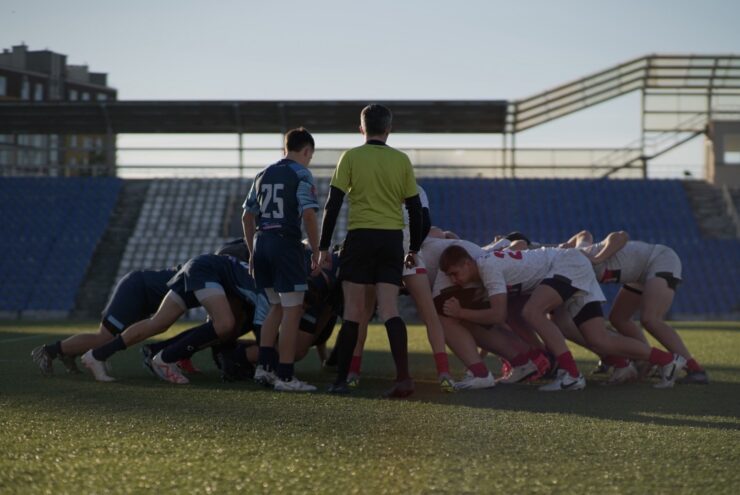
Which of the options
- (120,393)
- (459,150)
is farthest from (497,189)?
(120,393)

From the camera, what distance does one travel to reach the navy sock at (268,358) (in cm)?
736

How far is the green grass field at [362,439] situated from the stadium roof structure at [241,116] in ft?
77.5

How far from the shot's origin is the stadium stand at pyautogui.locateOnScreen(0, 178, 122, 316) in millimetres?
24234

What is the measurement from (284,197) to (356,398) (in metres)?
1.47

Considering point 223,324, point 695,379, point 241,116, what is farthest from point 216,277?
point 241,116

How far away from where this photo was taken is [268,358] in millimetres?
7367

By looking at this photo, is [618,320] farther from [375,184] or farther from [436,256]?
[375,184]

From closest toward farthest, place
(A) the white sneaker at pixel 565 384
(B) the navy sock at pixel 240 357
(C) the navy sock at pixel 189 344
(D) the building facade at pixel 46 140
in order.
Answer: (A) the white sneaker at pixel 565 384
(C) the navy sock at pixel 189 344
(B) the navy sock at pixel 240 357
(D) the building facade at pixel 46 140

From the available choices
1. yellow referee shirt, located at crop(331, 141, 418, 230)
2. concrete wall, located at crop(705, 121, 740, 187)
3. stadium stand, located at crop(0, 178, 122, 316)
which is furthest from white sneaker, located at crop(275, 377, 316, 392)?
concrete wall, located at crop(705, 121, 740, 187)

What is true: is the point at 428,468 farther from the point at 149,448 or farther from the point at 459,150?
the point at 459,150

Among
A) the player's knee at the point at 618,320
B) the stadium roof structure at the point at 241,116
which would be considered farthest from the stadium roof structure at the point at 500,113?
the player's knee at the point at 618,320

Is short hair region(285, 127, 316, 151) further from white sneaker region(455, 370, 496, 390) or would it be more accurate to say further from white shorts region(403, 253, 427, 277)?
white sneaker region(455, 370, 496, 390)

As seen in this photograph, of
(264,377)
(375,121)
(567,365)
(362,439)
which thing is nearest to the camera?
(362,439)

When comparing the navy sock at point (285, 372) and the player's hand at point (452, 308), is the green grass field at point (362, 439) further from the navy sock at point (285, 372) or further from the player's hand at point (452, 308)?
the player's hand at point (452, 308)
